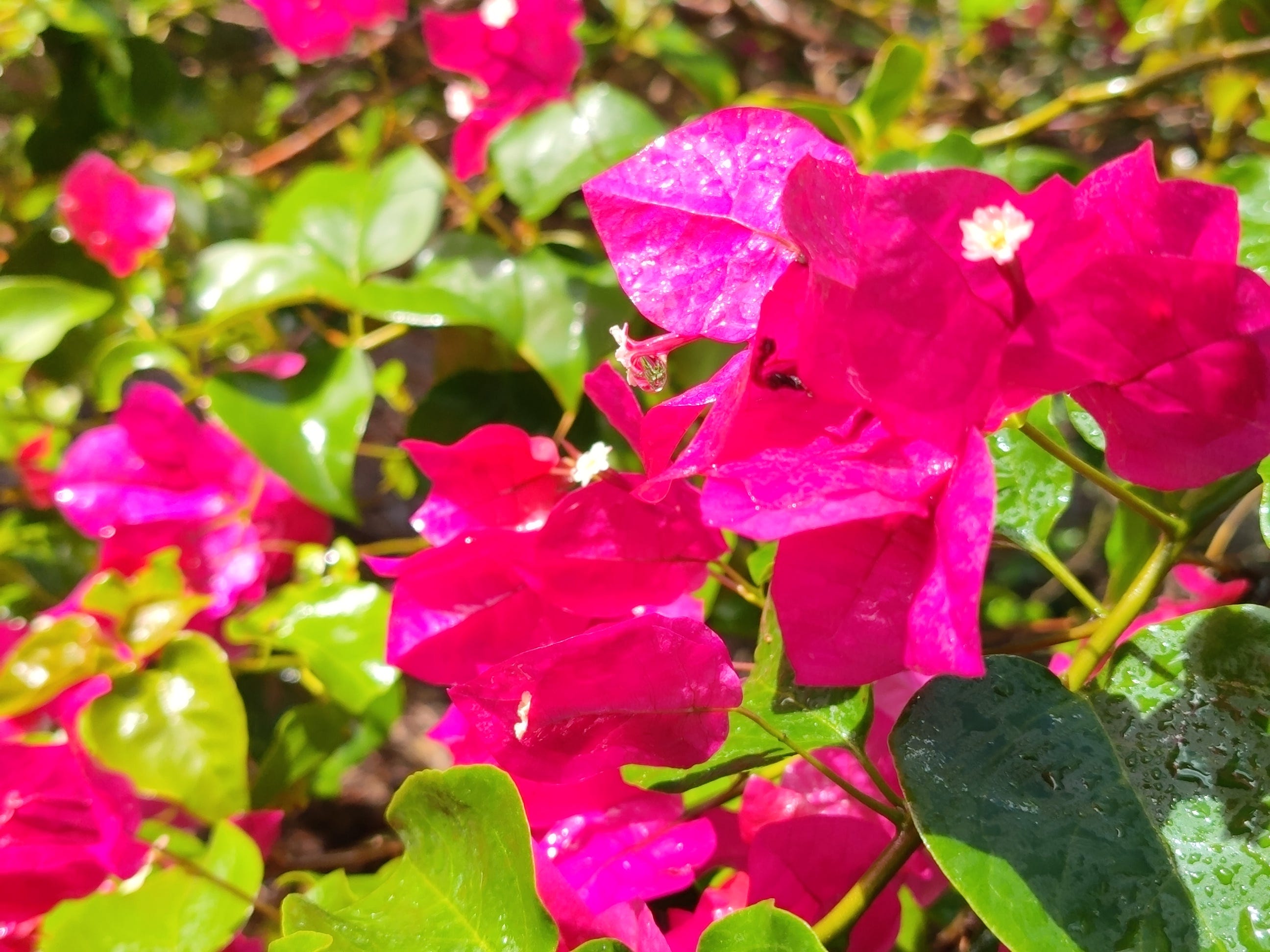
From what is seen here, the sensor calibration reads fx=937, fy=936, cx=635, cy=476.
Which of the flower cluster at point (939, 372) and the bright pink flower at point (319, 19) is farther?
the bright pink flower at point (319, 19)

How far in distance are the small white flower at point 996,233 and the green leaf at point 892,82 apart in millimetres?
585

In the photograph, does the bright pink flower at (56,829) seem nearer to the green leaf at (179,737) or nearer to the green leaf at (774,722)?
the green leaf at (179,737)

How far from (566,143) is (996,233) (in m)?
0.57

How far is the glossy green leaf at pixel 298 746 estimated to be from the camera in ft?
2.36

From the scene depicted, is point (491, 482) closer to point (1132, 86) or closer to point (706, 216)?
point (706, 216)

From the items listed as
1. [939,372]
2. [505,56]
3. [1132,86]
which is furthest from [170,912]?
[1132,86]

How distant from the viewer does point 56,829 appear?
52cm

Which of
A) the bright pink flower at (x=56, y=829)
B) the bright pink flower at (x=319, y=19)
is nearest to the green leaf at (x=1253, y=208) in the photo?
the bright pink flower at (x=56, y=829)

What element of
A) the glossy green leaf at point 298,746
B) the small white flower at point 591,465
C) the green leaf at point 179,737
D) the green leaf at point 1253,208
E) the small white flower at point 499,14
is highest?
the small white flower at point 499,14

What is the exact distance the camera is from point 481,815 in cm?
33

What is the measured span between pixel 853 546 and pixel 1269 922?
152 millimetres

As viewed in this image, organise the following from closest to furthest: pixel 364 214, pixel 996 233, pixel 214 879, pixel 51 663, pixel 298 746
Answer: pixel 996 233 < pixel 214 879 < pixel 51 663 < pixel 298 746 < pixel 364 214

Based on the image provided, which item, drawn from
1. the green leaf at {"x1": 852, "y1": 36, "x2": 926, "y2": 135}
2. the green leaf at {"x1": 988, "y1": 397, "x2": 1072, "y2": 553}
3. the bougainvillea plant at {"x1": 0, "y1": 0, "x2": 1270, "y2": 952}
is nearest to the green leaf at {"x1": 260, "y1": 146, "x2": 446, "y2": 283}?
the bougainvillea plant at {"x1": 0, "y1": 0, "x2": 1270, "y2": 952}

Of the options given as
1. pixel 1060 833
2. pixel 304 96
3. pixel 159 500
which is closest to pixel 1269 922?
pixel 1060 833
